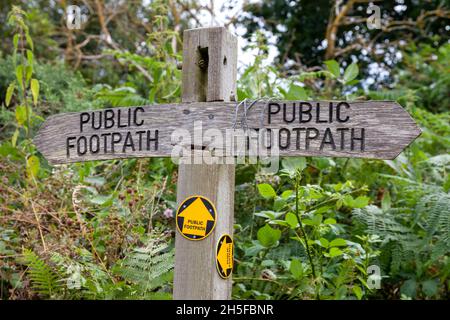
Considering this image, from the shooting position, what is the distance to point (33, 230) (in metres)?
3.06

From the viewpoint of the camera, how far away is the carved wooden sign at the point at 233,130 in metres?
1.94

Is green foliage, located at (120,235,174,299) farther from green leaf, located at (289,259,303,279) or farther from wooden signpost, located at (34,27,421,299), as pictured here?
green leaf, located at (289,259,303,279)

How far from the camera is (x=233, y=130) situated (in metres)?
2.11

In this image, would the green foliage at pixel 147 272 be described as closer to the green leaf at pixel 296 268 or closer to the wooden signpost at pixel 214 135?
the wooden signpost at pixel 214 135

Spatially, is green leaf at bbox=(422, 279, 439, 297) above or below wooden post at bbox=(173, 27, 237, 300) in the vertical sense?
below

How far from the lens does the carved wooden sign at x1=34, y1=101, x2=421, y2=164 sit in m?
1.94

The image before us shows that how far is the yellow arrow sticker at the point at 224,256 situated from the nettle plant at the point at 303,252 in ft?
1.65

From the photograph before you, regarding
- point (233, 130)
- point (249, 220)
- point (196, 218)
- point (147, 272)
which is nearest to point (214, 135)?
point (233, 130)

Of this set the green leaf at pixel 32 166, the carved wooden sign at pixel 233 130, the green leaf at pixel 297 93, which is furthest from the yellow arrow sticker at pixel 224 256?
the green leaf at pixel 32 166

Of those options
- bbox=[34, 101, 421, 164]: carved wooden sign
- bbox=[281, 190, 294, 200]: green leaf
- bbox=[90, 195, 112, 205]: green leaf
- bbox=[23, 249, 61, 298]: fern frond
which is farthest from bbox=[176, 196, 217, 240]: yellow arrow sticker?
bbox=[90, 195, 112, 205]: green leaf

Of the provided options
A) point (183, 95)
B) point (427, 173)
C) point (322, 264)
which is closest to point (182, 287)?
point (183, 95)

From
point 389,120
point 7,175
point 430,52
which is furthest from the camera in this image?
point 430,52

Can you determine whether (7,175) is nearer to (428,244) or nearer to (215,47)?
(215,47)

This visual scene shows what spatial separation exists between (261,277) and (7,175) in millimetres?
1769
